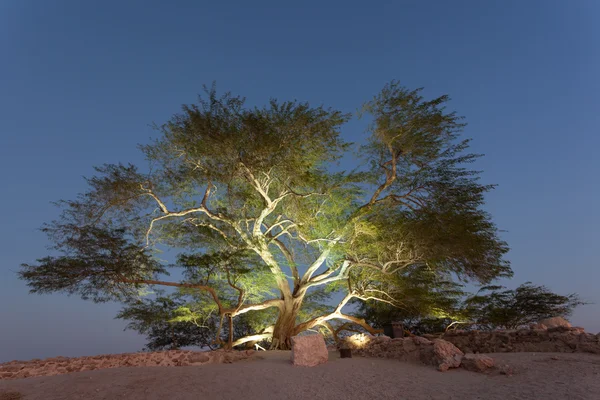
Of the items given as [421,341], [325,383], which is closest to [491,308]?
[421,341]

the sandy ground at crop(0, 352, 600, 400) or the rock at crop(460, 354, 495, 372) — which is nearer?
the sandy ground at crop(0, 352, 600, 400)

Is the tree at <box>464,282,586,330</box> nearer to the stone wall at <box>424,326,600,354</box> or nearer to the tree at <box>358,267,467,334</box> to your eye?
the tree at <box>358,267,467,334</box>

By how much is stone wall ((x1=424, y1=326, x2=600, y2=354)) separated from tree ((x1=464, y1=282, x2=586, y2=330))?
931 centimetres

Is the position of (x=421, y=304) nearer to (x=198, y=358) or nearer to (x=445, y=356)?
(x=445, y=356)

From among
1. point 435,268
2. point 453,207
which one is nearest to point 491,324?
point 435,268

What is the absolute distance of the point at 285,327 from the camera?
12977mm

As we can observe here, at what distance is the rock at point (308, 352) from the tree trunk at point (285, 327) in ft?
15.8

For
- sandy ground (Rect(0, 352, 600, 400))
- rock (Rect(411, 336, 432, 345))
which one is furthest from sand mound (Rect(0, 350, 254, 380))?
rock (Rect(411, 336, 432, 345))

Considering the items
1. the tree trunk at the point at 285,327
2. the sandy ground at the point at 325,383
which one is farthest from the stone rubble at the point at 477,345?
the tree trunk at the point at 285,327

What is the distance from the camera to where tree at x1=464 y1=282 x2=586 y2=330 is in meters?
19.3

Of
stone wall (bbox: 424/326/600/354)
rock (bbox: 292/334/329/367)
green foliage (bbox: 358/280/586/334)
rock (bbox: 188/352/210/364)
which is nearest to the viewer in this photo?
rock (bbox: 292/334/329/367)

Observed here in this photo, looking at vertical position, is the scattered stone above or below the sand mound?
above

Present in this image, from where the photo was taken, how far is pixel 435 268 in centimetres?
1473

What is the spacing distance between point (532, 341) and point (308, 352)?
19.5ft
